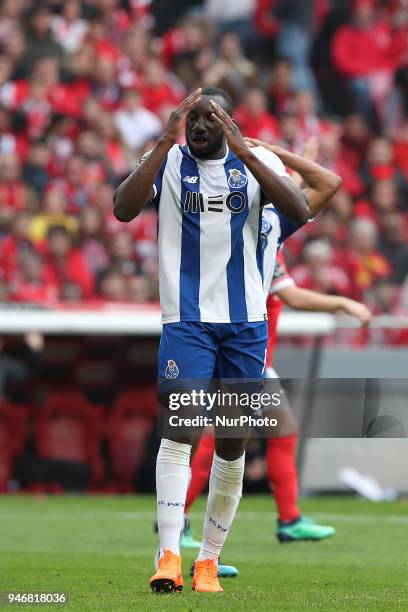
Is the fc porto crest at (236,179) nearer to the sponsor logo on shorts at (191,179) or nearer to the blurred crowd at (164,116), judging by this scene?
the sponsor logo on shorts at (191,179)

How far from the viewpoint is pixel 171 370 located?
6.06 meters

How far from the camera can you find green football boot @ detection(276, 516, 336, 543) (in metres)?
8.78

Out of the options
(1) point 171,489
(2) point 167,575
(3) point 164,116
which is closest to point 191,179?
(1) point 171,489

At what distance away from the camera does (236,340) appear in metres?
6.19

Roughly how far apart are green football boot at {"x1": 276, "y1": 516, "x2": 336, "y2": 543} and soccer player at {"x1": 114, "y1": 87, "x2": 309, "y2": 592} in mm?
2536

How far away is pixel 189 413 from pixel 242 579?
1.12 m

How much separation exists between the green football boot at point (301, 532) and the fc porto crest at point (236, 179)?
130 inches

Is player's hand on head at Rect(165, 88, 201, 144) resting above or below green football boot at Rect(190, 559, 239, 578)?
above

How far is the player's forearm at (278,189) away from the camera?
234 inches

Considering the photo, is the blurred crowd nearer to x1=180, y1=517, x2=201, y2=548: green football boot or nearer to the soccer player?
x1=180, y1=517, x2=201, y2=548: green football boot

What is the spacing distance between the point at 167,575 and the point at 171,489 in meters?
0.37

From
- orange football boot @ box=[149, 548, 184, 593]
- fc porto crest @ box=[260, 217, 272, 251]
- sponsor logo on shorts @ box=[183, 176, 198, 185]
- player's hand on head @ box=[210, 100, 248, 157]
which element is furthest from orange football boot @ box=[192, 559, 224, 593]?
player's hand on head @ box=[210, 100, 248, 157]

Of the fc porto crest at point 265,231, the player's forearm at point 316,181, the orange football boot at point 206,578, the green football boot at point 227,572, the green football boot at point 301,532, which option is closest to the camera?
the orange football boot at point 206,578

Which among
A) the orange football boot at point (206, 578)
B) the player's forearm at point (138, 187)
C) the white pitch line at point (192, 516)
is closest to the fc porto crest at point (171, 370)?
the player's forearm at point (138, 187)
